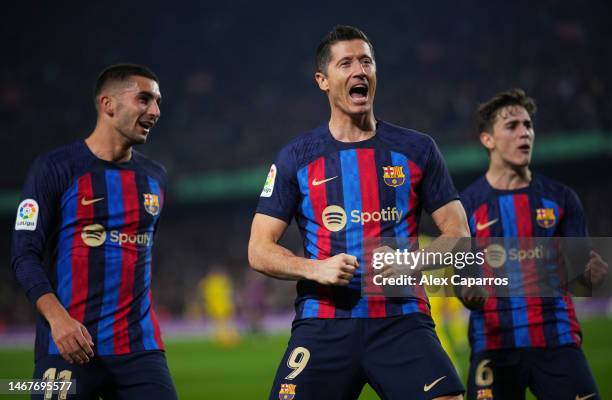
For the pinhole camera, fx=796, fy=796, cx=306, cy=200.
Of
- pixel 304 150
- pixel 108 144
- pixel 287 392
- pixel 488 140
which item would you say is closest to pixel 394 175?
pixel 304 150

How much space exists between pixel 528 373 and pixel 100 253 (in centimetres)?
262

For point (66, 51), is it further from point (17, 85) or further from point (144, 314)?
point (144, 314)

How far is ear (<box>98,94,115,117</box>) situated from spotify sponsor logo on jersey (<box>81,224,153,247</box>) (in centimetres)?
70

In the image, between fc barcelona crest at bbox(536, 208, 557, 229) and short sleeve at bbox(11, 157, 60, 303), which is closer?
short sleeve at bbox(11, 157, 60, 303)

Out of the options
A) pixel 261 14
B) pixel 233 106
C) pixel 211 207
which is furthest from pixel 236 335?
pixel 261 14

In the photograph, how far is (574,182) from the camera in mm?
24516

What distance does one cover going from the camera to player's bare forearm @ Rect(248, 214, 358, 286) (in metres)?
3.21

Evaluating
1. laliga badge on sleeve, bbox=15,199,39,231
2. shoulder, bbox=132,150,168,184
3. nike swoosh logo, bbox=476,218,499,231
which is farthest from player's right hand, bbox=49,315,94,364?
nike swoosh logo, bbox=476,218,499,231

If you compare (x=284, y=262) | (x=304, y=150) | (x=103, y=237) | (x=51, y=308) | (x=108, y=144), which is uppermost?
(x=108, y=144)

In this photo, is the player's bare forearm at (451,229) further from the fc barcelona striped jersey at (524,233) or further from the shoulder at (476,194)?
the shoulder at (476,194)

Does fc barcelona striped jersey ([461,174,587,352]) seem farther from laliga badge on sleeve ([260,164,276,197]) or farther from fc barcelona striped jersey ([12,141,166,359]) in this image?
fc barcelona striped jersey ([12,141,166,359])

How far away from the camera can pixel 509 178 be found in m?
5.32

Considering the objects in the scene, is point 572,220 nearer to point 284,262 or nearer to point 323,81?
point 323,81

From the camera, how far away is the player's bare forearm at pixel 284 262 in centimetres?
321
